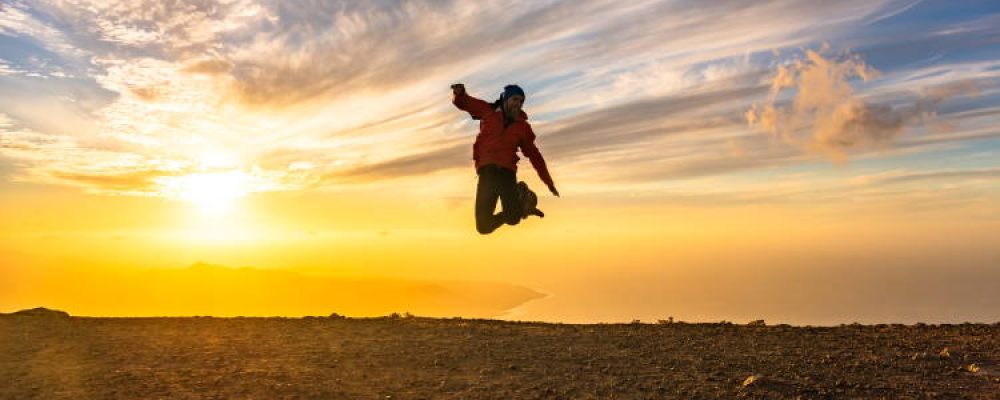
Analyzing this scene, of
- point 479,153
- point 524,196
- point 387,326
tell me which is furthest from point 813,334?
point 387,326

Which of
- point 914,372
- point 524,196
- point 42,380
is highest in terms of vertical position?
point 524,196

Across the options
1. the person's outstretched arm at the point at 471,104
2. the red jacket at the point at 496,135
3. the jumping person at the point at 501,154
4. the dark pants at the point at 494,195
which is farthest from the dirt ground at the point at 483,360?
the person's outstretched arm at the point at 471,104

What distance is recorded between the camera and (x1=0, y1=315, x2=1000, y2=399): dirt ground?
29.4ft

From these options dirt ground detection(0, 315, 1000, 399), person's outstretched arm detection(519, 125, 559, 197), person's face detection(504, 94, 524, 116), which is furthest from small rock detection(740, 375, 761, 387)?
person's face detection(504, 94, 524, 116)

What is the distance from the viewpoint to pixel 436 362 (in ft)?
33.4

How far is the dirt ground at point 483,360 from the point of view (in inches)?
353

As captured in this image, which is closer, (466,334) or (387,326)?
(466,334)

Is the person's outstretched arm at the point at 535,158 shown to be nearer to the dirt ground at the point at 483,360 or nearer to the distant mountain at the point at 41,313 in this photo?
the dirt ground at the point at 483,360

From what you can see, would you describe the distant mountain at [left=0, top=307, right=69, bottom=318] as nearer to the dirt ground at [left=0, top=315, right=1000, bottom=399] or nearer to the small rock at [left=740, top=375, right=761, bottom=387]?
the dirt ground at [left=0, top=315, right=1000, bottom=399]

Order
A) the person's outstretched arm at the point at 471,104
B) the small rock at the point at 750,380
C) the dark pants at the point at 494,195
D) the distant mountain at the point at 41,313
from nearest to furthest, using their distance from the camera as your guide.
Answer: the small rock at the point at 750,380, the person's outstretched arm at the point at 471,104, the dark pants at the point at 494,195, the distant mountain at the point at 41,313

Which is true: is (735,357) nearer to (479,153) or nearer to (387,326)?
(479,153)

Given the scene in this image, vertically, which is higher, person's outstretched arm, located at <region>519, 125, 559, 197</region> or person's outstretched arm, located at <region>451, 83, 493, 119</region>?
person's outstretched arm, located at <region>451, 83, 493, 119</region>

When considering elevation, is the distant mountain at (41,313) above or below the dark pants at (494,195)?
below

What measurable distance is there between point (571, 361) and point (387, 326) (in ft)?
12.6
